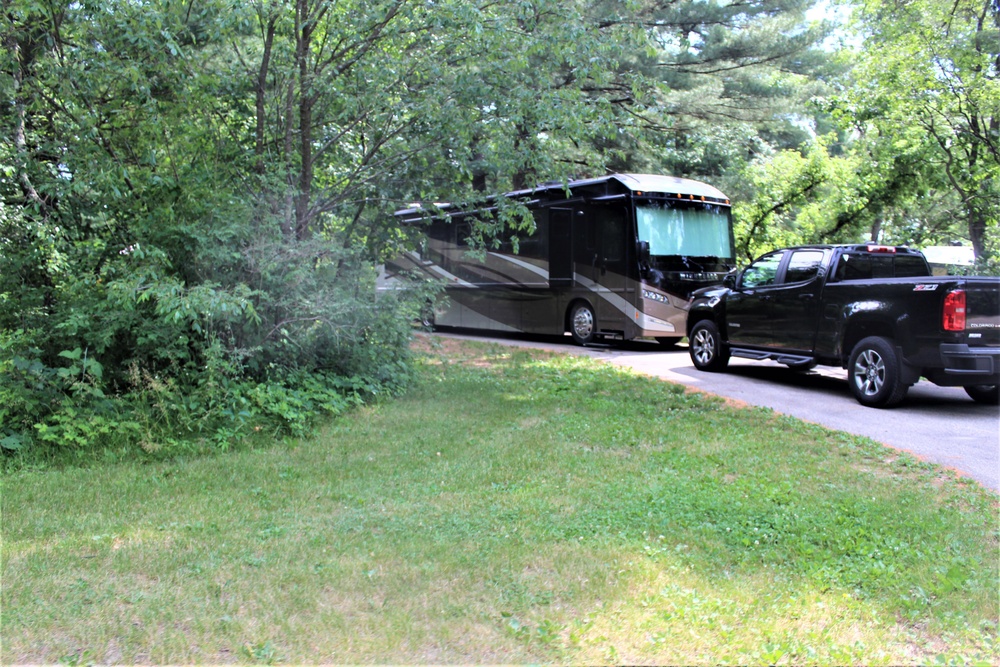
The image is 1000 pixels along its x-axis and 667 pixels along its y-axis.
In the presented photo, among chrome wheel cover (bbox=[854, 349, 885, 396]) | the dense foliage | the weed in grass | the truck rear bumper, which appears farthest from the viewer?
chrome wheel cover (bbox=[854, 349, 885, 396])

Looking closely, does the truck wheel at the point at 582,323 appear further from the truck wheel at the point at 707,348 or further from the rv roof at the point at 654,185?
the truck wheel at the point at 707,348

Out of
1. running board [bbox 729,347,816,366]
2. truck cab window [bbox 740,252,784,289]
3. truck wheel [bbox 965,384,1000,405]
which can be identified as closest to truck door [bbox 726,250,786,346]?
truck cab window [bbox 740,252,784,289]

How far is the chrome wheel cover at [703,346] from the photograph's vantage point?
12.5 m

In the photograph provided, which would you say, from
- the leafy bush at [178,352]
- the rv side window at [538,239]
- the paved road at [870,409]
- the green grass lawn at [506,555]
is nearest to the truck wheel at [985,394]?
the paved road at [870,409]

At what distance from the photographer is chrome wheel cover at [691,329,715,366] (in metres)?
12.5

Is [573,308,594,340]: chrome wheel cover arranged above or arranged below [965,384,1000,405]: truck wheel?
above

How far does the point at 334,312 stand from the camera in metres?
8.02

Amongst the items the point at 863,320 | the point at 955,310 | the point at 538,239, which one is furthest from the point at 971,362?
the point at 538,239

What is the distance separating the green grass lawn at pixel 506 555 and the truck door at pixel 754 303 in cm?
429

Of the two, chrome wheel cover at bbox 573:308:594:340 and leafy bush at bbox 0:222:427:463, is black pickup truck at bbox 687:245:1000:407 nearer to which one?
chrome wheel cover at bbox 573:308:594:340

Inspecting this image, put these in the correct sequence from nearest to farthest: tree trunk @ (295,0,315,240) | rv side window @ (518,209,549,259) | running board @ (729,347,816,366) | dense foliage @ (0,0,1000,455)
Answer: dense foliage @ (0,0,1000,455)
tree trunk @ (295,0,315,240)
running board @ (729,347,816,366)
rv side window @ (518,209,549,259)

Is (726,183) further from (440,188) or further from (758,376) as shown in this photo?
(440,188)

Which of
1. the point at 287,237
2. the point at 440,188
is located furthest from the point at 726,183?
the point at 287,237

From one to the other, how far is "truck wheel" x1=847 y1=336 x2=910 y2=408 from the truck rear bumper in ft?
1.86
